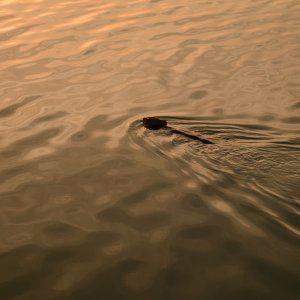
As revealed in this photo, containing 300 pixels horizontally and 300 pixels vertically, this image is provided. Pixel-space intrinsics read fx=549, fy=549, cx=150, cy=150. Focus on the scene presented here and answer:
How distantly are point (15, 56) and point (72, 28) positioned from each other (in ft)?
7.08

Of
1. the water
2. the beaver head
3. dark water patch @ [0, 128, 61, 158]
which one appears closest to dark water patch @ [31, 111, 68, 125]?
the water

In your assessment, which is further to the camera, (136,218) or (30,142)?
(30,142)

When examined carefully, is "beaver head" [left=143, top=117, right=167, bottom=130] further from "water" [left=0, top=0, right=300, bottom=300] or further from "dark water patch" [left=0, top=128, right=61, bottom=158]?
"dark water patch" [left=0, top=128, right=61, bottom=158]

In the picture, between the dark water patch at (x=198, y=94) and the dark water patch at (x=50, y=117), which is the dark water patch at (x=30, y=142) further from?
the dark water patch at (x=198, y=94)

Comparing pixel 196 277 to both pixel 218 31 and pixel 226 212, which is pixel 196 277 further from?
pixel 218 31

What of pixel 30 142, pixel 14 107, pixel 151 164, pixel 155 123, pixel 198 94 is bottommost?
pixel 198 94

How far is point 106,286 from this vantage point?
14.7ft

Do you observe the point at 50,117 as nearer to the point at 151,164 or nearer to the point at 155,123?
the point at 155,123

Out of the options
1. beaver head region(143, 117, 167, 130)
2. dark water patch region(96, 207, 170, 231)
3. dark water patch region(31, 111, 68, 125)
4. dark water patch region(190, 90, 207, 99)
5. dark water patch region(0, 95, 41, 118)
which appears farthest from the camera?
dark water patch region(190, 90, 207, 99)

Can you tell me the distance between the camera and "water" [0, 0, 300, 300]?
15.2 ft

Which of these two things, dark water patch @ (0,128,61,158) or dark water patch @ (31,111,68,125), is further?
dark water patch @ (31,111,68,125)

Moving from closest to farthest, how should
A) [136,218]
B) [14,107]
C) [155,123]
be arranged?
[136,218]
[155,123]
[14,107]

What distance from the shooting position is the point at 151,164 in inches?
260

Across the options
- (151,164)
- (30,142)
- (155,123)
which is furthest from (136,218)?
(30,142)
